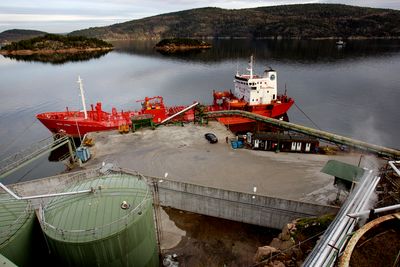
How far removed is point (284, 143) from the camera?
28188 millimetres

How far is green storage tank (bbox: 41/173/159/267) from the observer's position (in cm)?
1083

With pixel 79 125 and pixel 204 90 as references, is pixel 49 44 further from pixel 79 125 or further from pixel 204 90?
pixel 79 125

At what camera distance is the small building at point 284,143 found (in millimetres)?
27766

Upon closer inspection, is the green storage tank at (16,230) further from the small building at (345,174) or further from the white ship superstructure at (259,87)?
the white ship superstructure at (259,87)

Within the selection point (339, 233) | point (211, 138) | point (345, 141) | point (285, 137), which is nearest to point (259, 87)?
point (285, 137)

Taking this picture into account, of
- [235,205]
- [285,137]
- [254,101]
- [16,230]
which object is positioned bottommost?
[235,205]

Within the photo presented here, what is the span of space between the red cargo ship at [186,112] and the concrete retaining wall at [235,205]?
1686 centimetres

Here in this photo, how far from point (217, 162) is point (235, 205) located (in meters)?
6.21

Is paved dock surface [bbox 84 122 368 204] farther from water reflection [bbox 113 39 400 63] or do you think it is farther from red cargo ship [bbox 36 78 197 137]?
water reflection [bbox 113 39 400 63]

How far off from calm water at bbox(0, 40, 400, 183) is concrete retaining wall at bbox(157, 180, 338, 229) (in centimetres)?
1995

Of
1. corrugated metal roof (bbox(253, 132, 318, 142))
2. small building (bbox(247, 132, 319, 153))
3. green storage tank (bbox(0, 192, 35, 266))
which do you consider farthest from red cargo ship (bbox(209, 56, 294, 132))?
green storage tank (bbox(0, 192, 35, 266))

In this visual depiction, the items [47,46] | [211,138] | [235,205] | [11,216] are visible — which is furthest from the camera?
[47,46]

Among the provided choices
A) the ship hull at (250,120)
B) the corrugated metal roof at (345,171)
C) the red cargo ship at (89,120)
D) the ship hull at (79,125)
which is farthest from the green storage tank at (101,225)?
the ship hull at (250,120)

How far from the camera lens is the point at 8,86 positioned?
8006cm
